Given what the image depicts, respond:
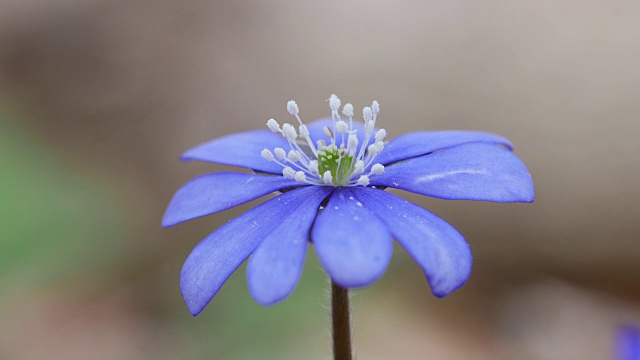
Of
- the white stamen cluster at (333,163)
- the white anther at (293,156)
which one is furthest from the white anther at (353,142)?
the white anther at (293,156)

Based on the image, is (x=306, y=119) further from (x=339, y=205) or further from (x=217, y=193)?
(x=339, y=205)

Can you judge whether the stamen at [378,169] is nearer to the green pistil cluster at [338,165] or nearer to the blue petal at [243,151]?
the green pistil cluster at [338,165]

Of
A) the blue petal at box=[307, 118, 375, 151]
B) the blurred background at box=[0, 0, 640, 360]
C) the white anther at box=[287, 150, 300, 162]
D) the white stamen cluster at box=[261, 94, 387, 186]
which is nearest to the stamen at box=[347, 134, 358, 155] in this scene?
the white stamen cluster at box=[261, 94, 387, 186]

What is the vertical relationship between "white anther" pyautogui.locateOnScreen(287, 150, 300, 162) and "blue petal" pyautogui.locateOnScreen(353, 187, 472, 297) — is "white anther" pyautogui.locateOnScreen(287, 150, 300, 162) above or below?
above

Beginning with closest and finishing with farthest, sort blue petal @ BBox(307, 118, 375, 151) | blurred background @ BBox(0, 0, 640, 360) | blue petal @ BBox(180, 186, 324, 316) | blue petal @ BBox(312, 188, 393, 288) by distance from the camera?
1. blue petal @ BBox(312, 188, 393, 288)
2. blue petal @ BBox(180, 186, 324, 316)
3. blue petal @ BBox(307, 118, 375, 151)
4. blurred background @ BBox(0, 0, 640, 360)

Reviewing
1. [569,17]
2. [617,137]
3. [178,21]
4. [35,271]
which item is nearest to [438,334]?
[617,137]

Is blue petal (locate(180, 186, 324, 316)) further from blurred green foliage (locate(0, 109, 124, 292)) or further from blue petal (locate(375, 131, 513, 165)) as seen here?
blurred green foliage (locate(0, 109, 124, 292))
